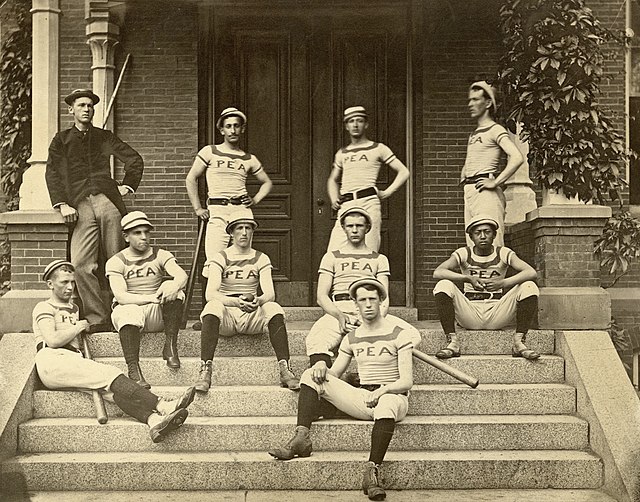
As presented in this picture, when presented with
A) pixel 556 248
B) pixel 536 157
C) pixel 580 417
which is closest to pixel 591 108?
pixel 536 157

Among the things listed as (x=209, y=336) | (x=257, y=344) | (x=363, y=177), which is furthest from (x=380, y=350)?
(x=363, y=177)

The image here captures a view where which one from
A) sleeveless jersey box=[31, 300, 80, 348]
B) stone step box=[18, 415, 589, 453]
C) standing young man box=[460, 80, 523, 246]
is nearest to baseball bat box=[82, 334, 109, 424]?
stone step box=[18, 415, 589, 453]

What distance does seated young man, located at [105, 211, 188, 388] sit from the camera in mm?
7367

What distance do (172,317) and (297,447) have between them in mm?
1714

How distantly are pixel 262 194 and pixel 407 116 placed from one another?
278 cm

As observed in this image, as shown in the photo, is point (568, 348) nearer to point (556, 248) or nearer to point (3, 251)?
point (556, 248)

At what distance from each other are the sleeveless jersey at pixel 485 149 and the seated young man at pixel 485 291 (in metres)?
0.63

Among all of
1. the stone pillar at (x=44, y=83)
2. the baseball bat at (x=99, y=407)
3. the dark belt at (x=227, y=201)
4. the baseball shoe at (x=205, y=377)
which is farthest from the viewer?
the stone pillar at (x=44, y=83)

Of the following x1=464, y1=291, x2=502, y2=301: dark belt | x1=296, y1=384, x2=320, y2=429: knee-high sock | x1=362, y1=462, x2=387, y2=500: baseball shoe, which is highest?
x1=464, y1=291, x2=502, y2=301: dark belt

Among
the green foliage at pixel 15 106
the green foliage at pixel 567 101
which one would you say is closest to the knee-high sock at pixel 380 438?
the green foliage at pixel 567 101

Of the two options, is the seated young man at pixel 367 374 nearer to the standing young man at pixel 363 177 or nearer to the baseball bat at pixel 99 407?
the baseball bat at pixel 99 407

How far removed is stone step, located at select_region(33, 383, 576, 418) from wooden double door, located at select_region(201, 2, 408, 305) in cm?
345

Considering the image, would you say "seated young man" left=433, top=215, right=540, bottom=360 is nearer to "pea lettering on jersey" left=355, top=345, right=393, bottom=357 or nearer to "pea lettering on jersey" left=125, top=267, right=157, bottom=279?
"pea lettering on jersey" left=355, top=345, right=393, bottom=357

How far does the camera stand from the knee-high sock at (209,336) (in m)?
7.09
